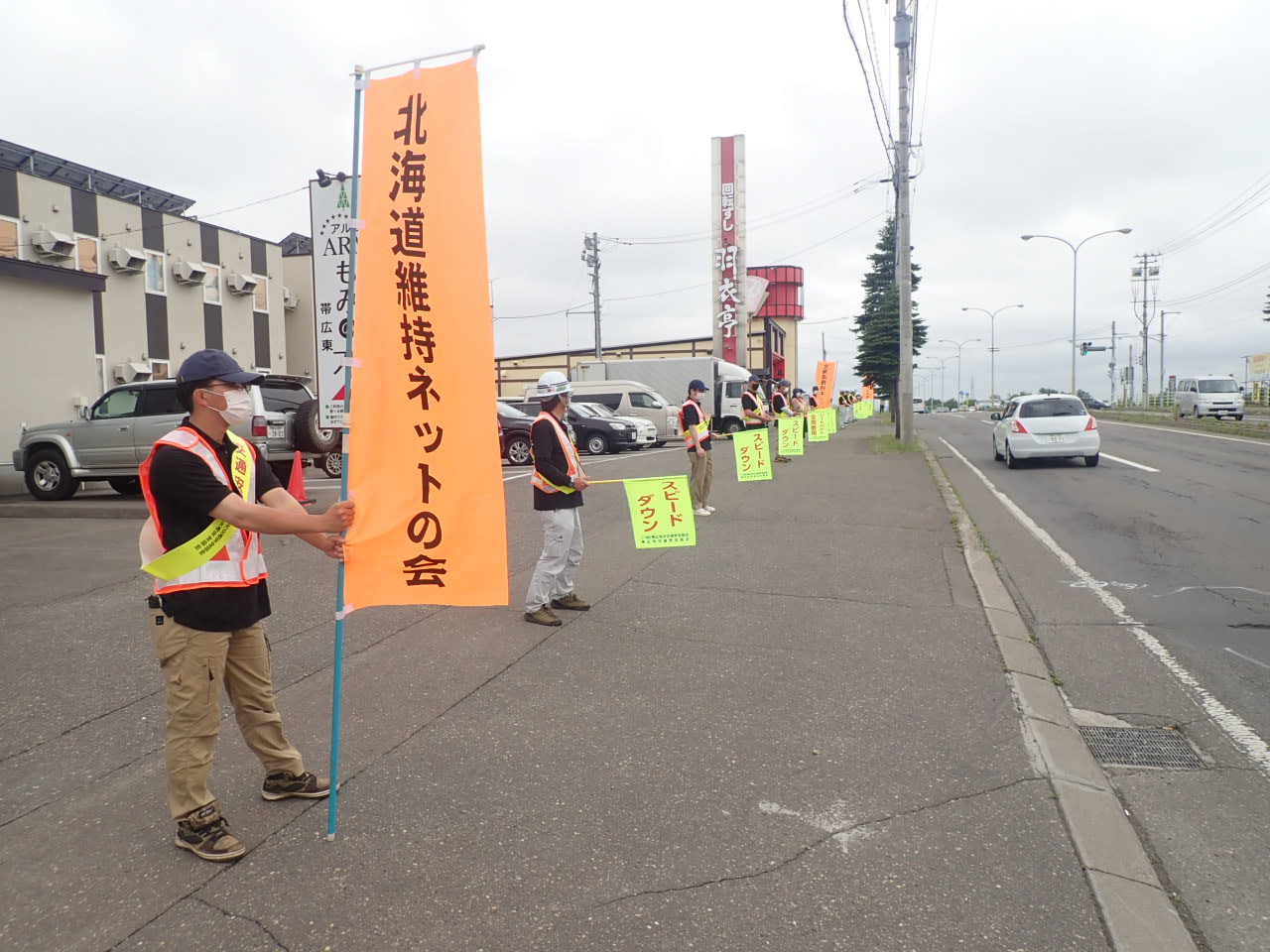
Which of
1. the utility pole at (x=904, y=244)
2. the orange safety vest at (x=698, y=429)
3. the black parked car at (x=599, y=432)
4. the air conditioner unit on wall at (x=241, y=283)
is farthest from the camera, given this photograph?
the air conditioner unit on wall at (x=241, y=283)

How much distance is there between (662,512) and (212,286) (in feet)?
84.7

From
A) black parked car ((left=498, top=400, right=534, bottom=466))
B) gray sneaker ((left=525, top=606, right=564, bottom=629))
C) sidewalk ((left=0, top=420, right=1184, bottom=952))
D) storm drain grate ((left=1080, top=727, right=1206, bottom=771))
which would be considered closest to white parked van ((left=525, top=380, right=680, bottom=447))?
black parked car ((left=498, top=400, right=534, bottom=466))

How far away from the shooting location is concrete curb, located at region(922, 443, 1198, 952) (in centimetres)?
274

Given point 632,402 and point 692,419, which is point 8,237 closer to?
point 632,402

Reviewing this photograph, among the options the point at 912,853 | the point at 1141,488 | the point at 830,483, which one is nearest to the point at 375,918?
the point at 912,853

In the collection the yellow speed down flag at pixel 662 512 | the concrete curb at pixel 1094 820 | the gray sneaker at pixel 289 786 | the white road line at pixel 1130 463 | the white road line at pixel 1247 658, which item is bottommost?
the concrete curb at pixel 1094 820

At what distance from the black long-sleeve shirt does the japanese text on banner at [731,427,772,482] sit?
6694 mm

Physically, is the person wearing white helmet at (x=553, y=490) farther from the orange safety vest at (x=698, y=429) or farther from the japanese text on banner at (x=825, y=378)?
the japanese text on banner at (x=825, y=378)

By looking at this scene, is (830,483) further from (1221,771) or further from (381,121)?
(381,121)

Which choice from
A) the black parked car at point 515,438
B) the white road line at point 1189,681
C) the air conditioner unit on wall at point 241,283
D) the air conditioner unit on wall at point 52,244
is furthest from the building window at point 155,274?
the white road line at point 1189,681

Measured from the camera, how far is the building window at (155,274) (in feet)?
83.7

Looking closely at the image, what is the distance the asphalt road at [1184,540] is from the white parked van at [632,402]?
446 inches

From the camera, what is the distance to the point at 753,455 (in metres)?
13.1

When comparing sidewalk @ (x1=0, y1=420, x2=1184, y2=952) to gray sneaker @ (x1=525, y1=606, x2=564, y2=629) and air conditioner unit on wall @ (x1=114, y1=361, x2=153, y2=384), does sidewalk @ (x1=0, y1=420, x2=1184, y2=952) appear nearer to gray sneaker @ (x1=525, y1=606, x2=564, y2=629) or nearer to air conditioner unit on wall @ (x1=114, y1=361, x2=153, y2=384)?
gray sneaker @ (x1=525, y1=606, x2=564, y2=629)
